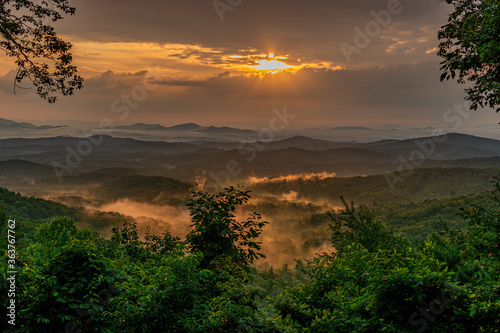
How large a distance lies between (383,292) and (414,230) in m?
136

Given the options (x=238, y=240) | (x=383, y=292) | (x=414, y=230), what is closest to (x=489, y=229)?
(x=383, y=292)

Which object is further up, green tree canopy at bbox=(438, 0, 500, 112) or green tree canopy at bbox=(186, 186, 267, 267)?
green tree canopy at bbox=(438, 0, 500, 112)

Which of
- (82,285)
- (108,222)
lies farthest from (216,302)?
(108,222)

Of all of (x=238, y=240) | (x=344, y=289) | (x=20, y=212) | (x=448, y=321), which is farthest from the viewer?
(x=20, y=212)

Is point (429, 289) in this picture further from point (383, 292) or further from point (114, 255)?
point (114, 255)

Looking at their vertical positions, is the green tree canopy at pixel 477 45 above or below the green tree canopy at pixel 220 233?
above

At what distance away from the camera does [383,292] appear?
9219 mm

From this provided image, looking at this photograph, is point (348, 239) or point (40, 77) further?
A: point (348, 239)

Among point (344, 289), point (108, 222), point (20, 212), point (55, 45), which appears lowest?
point (108, 222)

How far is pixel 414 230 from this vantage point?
129 meters

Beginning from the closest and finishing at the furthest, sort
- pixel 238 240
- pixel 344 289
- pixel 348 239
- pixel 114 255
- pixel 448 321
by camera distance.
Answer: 1. pixel 448 321
2. pixel 344 289
3. pixel 238 240
4. pixel 114 255
5. pixel 348 239

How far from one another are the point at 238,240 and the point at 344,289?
15.0 ft

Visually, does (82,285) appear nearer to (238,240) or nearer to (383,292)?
(238,240)

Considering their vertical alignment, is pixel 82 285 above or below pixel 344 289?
above
